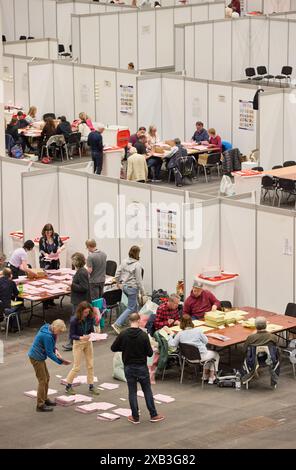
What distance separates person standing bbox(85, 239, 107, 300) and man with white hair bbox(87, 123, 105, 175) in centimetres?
742

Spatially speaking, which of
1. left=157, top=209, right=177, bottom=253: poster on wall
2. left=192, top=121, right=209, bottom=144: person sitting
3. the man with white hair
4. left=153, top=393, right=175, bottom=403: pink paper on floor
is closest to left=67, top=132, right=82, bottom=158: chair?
the man with white hair

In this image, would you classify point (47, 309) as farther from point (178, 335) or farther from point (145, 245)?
point (178, 335)

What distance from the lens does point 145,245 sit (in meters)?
→ 18.6

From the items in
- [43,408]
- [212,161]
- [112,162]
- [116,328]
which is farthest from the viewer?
[112,162]

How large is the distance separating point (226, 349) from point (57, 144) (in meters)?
11.5

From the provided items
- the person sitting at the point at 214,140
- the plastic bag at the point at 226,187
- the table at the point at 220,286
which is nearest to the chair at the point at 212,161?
the person sitting at the point at 214,140

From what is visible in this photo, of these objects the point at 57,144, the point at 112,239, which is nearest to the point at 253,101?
the point at 57,144

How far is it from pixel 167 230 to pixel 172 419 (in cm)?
481

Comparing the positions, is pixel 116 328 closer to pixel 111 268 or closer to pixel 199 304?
pixel 199 304

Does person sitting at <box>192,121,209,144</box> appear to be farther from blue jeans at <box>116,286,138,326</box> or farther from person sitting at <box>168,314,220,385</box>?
person sitting at <box>168,314,220,385</box>

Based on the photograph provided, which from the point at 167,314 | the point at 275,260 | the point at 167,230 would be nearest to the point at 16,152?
the point at 167,230

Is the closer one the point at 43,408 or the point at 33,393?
the point at 43,408

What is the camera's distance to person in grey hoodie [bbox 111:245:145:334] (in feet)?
56.2

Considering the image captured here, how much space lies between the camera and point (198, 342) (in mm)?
14945
